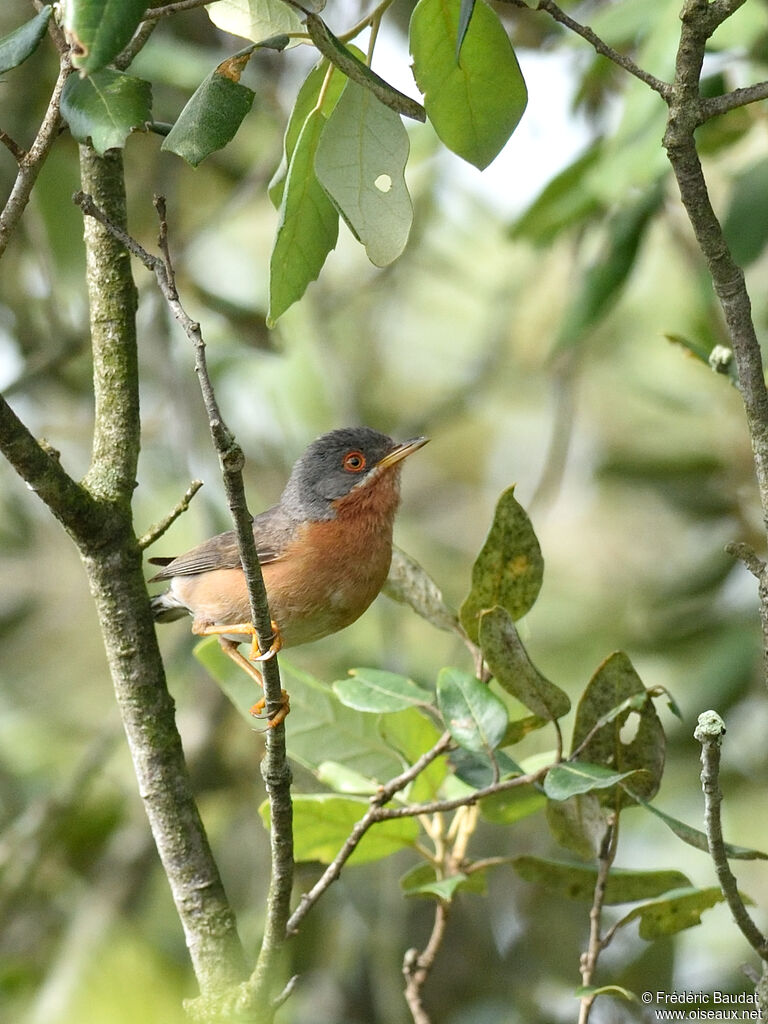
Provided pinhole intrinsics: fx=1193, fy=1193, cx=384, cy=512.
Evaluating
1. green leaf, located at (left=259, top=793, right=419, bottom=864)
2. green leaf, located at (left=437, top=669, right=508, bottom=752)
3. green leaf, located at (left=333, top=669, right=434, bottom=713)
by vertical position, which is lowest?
green leaf, located at (left=259, top=793, right=419, bottom=864)

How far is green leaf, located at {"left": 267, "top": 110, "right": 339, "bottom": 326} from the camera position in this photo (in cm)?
240

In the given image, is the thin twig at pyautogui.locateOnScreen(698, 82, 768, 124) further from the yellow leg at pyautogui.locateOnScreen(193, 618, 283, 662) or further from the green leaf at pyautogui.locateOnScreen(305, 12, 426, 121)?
the yellow leg at pyautogui.locateOnScreen(193, 618, 283, 662)

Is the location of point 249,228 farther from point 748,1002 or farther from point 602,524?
point 748,1002

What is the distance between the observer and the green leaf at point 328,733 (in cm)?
337

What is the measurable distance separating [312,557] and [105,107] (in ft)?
7.05

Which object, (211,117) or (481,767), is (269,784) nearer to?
(481,767)

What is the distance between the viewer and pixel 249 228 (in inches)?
364

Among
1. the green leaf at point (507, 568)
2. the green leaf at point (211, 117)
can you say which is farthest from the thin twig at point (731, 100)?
the green leaf at point (507, 568)

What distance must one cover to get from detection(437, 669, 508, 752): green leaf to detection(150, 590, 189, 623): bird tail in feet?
6.77

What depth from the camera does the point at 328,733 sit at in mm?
3385

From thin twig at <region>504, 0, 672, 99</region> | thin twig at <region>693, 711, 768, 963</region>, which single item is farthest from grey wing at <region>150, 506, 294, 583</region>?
thin twig at <region>504, 0, 672, 99</region>

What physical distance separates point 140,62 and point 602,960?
14.7 feet

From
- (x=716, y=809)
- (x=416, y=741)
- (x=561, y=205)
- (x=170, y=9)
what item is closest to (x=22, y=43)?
(x=170, y=9)

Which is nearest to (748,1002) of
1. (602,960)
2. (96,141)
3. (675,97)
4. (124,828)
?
(602,960)
